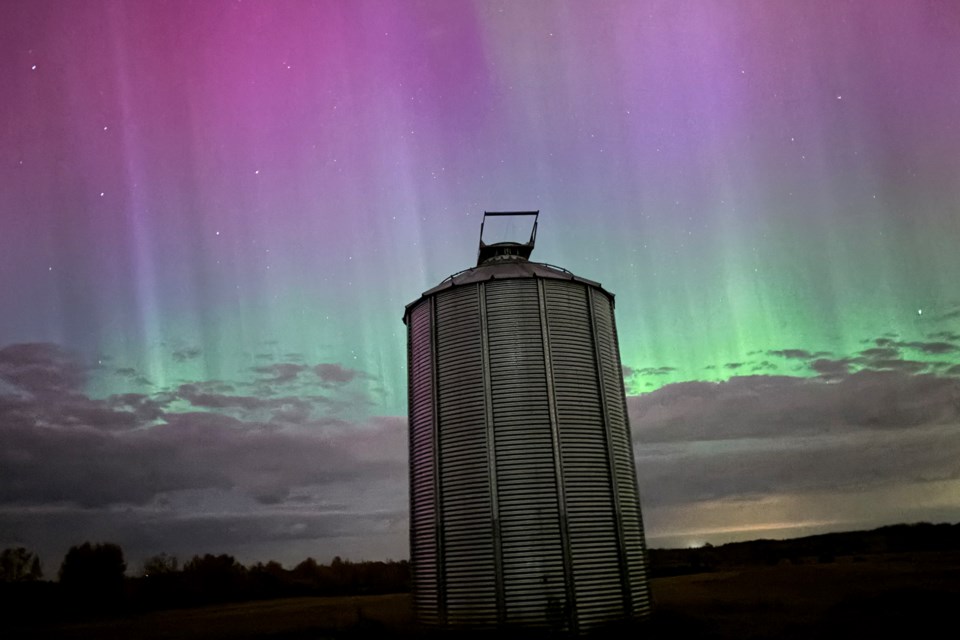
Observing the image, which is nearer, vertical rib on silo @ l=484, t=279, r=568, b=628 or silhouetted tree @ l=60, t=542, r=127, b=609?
vertical rib on silo @ l=484, t=279, r=568, b=628

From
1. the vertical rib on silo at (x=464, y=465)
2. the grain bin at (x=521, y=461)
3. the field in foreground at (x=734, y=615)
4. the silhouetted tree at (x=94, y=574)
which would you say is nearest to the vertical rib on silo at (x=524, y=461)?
the grain bin at (x=521, y=461)

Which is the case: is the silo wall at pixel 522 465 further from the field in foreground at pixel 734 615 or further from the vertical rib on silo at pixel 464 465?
the field in foreground at pixel 734 615

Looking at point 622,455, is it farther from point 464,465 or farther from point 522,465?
point 464,465

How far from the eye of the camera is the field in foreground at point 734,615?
2095 cm

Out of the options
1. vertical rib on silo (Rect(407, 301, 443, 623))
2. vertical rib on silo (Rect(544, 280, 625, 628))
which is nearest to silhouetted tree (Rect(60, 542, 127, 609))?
vertical rib on silo (Rect(407, 301, 443, 623))

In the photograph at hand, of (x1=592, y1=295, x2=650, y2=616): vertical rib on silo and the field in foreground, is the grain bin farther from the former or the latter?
the field in foreground

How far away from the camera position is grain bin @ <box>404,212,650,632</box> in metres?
18.5

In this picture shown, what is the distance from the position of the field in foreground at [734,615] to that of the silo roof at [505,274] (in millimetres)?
12286

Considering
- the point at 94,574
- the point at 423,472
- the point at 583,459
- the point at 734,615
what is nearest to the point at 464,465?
the point at 423,472

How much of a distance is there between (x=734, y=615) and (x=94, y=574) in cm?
5825

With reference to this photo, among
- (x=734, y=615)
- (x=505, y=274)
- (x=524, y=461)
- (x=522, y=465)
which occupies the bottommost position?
(x=734, y=615)

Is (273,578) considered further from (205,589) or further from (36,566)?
(36,566)

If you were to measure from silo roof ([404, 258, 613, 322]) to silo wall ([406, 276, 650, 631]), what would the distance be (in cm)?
21

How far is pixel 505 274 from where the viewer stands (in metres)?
22.2
